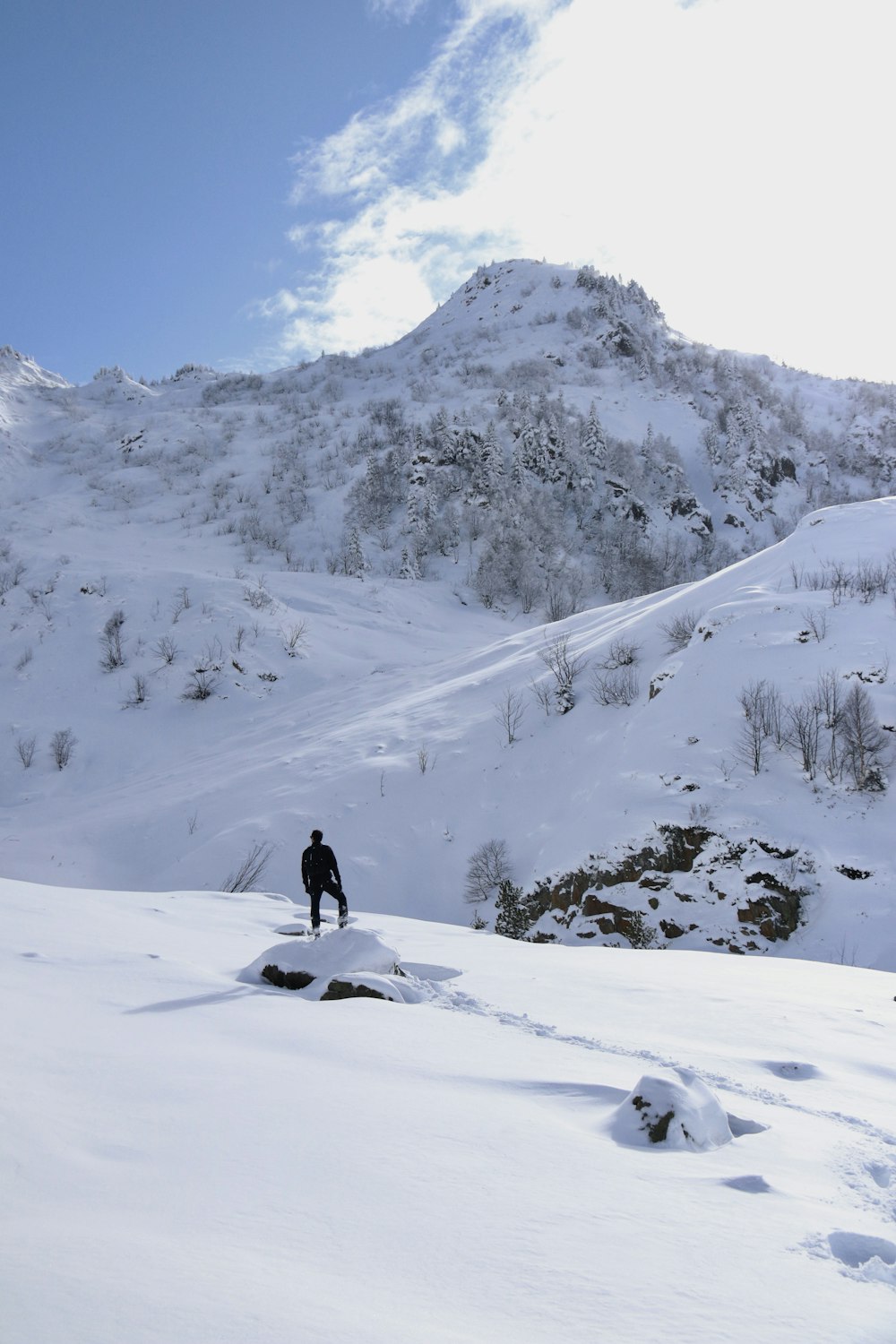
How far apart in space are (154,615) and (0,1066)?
31.4 meters

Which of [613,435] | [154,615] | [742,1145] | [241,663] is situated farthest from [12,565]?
[613,435]

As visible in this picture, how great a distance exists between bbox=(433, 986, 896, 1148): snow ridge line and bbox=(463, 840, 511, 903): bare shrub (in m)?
8.88

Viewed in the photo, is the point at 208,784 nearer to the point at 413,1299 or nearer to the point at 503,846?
the point at 503,846

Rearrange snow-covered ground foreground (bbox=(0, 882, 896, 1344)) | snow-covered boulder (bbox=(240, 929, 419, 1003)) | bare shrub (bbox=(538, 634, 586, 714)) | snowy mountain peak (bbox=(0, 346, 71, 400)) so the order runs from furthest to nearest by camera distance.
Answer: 1. snowy mountain peak (bbox=(0, 346, 71, 400))
2. bare shrub (bbox=(538, 634, 586, 714))
3. snow-covered boulder (bbox=(240, 929, 419, 1003))
4. snow-covered ground foreground (bbox=(0, 882, 896, 1344))

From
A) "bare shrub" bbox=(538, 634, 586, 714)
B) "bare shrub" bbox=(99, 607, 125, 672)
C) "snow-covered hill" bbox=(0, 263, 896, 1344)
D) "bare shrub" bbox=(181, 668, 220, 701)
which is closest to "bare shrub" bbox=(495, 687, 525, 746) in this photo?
"snow-covered hill" bbox=(0, 263, 896, 1344)

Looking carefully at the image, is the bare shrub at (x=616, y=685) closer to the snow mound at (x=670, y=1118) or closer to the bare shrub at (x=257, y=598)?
the snow mound at (x=670, y=1118)

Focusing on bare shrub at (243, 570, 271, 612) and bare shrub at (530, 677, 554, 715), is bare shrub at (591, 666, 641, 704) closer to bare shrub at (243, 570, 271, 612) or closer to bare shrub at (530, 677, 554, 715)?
bare shrub at (530, 677, 554, 715)

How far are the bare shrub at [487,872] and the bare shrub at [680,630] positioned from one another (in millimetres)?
6525

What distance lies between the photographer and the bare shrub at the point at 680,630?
58.9 feet

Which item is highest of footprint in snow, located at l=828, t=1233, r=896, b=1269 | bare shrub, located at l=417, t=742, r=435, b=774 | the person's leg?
footprint in snow, located at l=828, t=1233, r=896, b=1269

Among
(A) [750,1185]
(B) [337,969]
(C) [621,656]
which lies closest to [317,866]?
(B) [337,969]

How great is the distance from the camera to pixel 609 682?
712 inches

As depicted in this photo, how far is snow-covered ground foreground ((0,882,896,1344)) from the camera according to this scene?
1.62 meters

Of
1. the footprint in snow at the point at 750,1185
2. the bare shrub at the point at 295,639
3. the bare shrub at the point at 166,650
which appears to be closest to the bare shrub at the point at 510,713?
the bare shrub at the point at 295,639
